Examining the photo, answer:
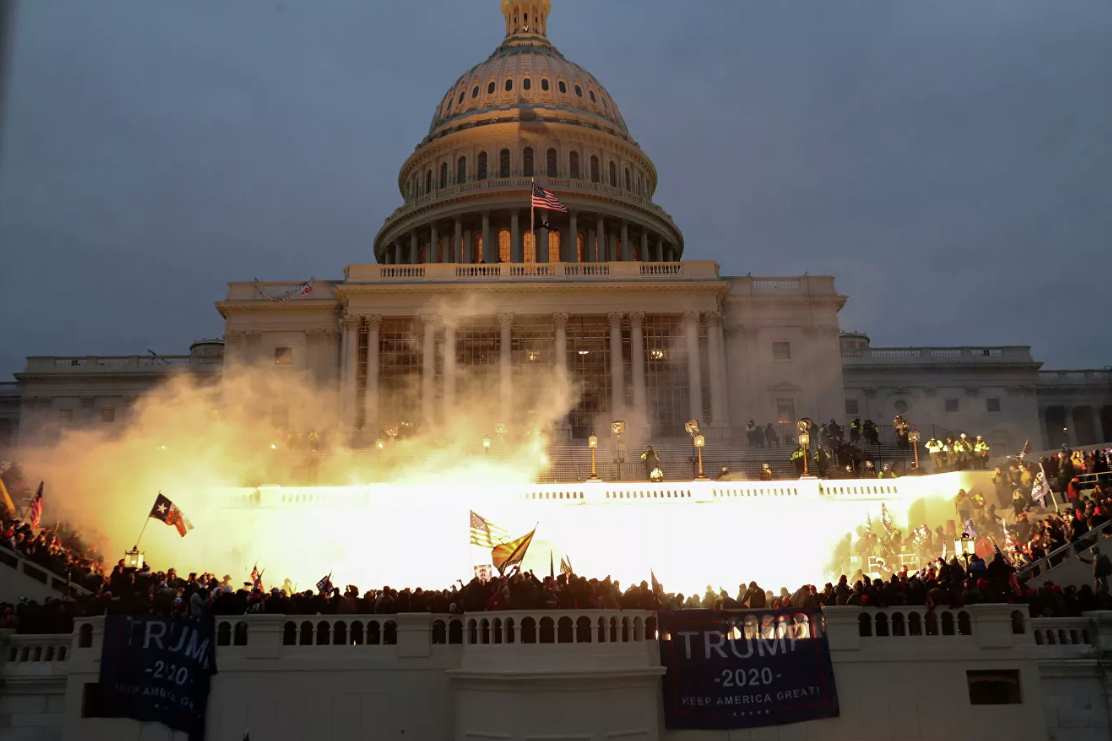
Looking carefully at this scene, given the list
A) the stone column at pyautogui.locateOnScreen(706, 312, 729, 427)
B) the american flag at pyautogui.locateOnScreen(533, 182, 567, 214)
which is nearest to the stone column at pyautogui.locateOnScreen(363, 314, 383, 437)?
the american flag at pyautogui.locateOnScreen(533, 182, 567, 214)

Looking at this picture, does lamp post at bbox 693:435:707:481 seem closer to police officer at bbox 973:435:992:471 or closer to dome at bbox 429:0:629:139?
police officer at bbox 973:435:992:471

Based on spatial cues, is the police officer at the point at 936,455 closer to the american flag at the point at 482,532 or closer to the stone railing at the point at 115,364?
the american flag at the point at 482,532

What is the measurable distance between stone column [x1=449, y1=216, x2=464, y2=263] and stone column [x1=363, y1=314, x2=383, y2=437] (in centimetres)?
2024

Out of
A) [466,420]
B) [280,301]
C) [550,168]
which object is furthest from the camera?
[550,168]

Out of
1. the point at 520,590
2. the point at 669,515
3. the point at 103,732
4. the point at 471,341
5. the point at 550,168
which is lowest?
the point at 103,732

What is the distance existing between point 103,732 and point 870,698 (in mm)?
14090

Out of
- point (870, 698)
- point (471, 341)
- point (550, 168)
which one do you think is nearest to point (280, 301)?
point (471, 341)

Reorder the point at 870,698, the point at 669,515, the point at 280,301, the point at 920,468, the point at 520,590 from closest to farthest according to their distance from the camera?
1. the point at 520,590
2. the point at 870,698
3. the point at 669,515
4. the point at 920,468
5. the point at 280,301

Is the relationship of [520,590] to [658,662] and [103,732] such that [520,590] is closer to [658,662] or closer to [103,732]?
[658,662]

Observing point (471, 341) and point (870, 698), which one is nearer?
point (870, 698)

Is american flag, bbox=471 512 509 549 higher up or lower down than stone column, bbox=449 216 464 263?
lower down

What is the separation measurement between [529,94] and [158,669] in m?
72.4

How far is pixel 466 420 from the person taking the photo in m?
54.8

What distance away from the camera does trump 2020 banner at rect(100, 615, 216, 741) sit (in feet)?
62.2
